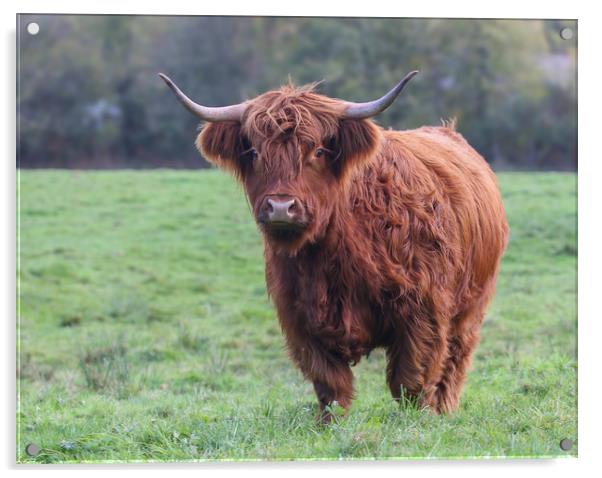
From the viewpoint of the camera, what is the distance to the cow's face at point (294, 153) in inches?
198

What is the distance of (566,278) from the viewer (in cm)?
815

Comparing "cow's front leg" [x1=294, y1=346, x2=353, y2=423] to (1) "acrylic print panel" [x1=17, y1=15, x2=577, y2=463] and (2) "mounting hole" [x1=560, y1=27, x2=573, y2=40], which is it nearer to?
(1) "acrylic print panel" [x1=17, y1=15, x2=577, y2=463]

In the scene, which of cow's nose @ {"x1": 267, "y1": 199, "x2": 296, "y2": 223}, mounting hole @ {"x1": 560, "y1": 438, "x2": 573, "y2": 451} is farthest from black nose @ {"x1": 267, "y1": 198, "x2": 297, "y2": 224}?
mounting hole @ {"x1": 560, "y1": 438, "x2": 573, "y2": 451}

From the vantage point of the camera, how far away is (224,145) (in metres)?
5.32

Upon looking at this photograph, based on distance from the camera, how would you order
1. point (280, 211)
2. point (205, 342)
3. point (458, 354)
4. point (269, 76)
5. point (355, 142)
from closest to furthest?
1. point (280, 211)
2. point (355, 142)
3. point (458, 354)
4. point (269, 76)
5. point (205, 342)

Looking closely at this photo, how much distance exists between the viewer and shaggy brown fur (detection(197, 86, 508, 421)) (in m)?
5.14

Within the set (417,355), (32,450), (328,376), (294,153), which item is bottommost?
(32,450)

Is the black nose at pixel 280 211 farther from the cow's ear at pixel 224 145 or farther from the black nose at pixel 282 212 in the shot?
the cow's ear at pixel 224 145

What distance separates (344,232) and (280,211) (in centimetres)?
52

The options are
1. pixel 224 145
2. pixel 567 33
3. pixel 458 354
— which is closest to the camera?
pixel 224 145

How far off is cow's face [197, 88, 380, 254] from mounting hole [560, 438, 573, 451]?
149 centimetres

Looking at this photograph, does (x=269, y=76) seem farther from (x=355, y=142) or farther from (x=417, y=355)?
(x=417, y=355)

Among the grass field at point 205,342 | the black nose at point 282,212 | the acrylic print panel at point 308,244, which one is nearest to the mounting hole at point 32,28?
the acrylic print panel at point 308,244

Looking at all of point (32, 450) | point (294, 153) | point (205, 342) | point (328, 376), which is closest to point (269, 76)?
point (205, 342)
